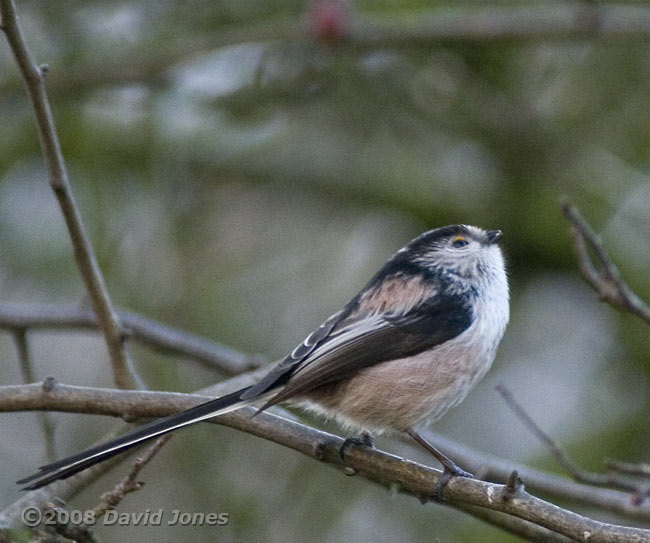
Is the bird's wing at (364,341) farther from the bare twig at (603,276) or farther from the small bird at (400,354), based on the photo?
the bare twig at (603,276)

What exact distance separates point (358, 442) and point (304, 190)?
3.05m

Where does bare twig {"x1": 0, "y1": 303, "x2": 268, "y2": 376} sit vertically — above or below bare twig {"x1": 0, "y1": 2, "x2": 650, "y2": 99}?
below

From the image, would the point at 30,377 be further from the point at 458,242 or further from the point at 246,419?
the point at 458,242


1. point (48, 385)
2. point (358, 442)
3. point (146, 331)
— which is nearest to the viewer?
point (48, 385)

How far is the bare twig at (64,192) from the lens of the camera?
2.73 metres

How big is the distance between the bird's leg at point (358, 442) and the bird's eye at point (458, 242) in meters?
0.89

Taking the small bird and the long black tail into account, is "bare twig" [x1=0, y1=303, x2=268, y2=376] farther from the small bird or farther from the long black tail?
the long black tail

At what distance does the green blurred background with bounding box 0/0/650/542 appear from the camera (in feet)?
17.3

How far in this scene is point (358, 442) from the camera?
3000 millimetres

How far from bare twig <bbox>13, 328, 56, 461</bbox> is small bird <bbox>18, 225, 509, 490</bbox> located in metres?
1.02

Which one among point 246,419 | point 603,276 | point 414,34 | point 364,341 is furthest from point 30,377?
point 414,34

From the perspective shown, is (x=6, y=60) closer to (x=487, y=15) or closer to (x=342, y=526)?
(x=487, y=15)

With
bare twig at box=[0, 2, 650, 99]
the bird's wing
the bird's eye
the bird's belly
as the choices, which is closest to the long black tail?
the bird's wing

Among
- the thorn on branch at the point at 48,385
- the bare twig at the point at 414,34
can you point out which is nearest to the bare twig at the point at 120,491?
the thorn on branch at the point at 48,385
